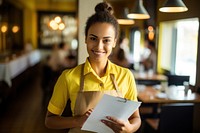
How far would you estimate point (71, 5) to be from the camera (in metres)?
10.0

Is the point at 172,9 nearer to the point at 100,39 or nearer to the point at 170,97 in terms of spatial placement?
the point at 100,39

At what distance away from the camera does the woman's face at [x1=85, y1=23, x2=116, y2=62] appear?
47.1 inches

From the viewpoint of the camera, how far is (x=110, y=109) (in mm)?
1142

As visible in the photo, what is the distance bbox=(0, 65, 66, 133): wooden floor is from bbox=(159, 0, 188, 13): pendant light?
186 centimetres

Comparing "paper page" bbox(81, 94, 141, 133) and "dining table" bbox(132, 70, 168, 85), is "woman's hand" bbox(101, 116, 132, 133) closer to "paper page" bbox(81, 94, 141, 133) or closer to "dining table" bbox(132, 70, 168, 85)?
"paper page" bbox(81, 94, 141, 133)

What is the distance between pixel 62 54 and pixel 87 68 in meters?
5.15

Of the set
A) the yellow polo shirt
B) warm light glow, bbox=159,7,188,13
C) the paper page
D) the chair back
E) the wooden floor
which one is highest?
warm light glow, bbox=159,7,188,13

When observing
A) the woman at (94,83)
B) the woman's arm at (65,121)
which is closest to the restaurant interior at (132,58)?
the woman at (94,83)

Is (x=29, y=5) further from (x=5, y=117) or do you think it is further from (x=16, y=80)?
(x=5, y=117)

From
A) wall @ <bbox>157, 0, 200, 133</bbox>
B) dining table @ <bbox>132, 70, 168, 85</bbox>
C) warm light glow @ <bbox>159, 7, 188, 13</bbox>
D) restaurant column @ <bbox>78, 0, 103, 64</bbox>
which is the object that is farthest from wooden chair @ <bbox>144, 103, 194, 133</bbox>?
dining table @ <bbox>132, 70, 168, 85</bbox>

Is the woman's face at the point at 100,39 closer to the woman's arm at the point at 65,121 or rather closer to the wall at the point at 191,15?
the woman's arm at the point at 65,121

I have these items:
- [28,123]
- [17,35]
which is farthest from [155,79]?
[17,35]

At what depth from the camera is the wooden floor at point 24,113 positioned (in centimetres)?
375

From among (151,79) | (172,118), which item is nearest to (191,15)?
(172,118)
